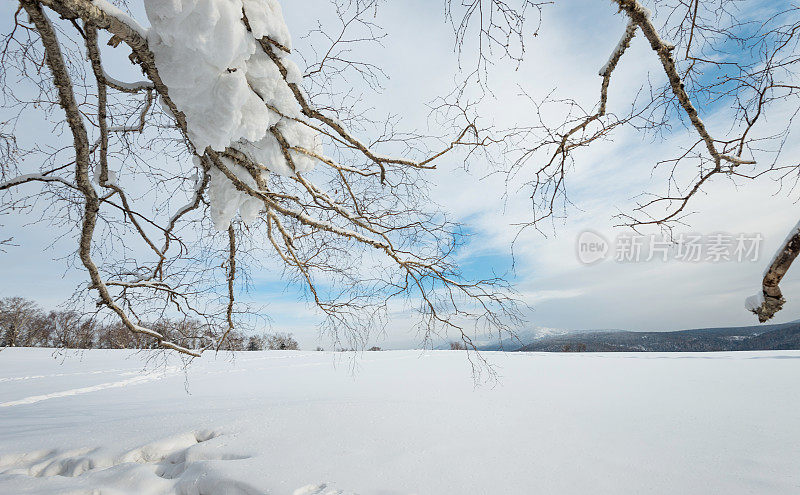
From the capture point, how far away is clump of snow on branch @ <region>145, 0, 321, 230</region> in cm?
188

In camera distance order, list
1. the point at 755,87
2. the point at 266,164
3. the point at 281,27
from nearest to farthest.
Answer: the point at 755,87, the point at 281,27, the point at 266,164

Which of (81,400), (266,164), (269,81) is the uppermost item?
(269,81)

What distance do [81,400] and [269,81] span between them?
715 cm

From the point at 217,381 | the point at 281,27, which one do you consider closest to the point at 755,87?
the point at 281,27

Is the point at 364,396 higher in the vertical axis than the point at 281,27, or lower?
lower

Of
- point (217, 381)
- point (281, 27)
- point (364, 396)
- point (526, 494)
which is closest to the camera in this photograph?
point (281, 27)

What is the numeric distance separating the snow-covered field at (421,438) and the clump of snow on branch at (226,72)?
2.42 meters

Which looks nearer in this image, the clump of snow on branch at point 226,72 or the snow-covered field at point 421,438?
the clump of snow on branch at point 226,72

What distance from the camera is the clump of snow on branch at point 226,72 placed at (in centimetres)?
188

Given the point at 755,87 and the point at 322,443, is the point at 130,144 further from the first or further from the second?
the point at 755,87

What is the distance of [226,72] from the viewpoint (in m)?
2.12

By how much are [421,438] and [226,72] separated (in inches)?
133

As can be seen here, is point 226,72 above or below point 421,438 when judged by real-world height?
above

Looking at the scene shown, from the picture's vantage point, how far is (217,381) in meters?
7.95
